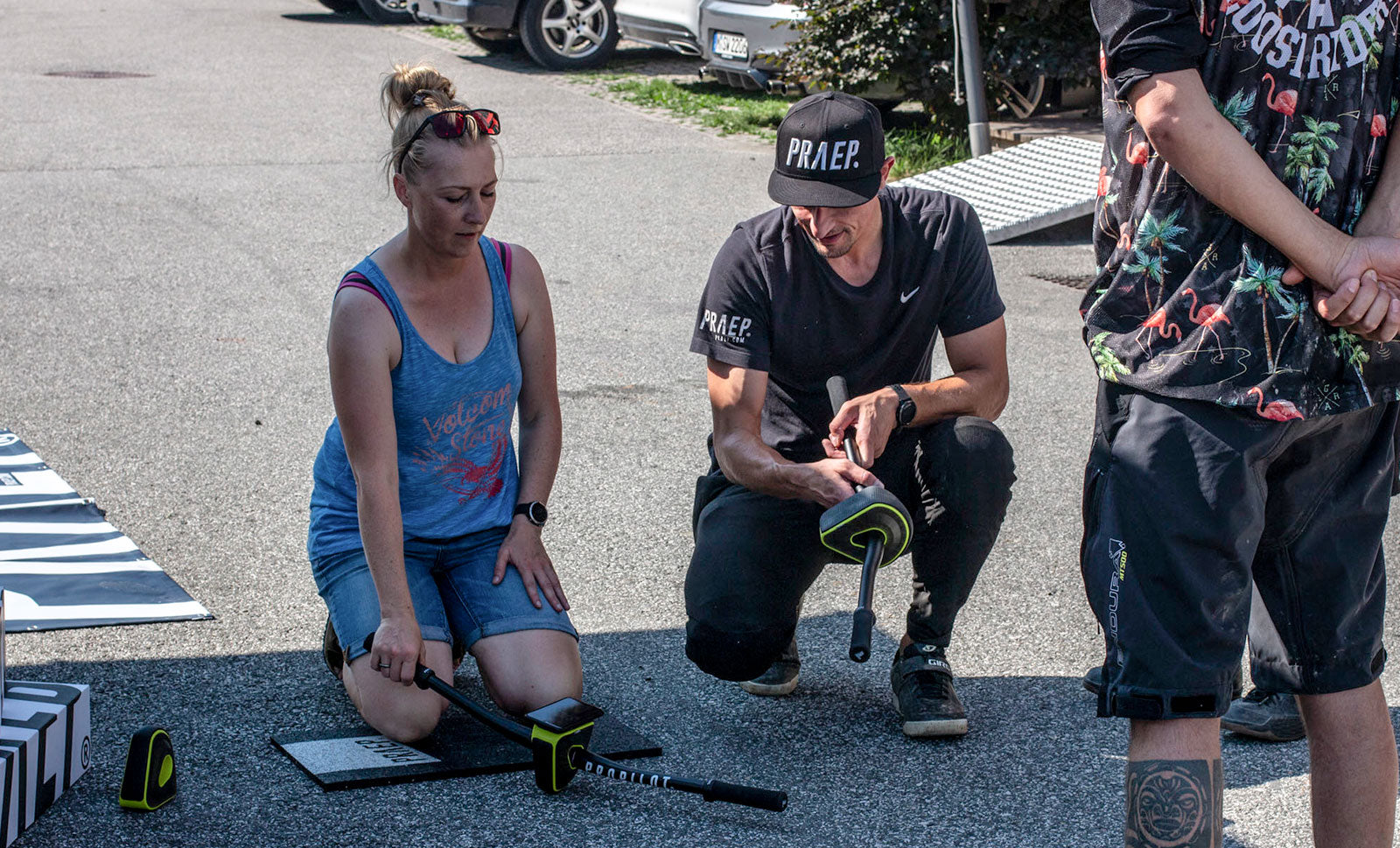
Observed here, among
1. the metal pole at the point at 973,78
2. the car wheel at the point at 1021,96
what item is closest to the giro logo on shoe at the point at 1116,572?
the metal pole at the point at 973,78

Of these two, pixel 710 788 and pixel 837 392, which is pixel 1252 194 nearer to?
pixel 837 392

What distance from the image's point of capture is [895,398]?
10.1 ft

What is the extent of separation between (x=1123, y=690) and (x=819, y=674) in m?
1.38

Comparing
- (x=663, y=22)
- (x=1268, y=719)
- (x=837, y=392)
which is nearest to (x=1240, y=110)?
(x=837, y=392)

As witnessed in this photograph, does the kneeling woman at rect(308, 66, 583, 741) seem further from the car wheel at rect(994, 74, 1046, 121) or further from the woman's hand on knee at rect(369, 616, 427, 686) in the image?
the car wheel at rect(994, 74, 1046, 121)

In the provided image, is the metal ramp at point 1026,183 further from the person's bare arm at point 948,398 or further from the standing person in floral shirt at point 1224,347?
the standing person in floral shirt at point 1224,347

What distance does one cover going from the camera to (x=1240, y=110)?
206 centimetres

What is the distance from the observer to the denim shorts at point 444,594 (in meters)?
3.08

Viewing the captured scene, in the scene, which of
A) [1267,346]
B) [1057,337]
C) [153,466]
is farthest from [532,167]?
[1267,346]

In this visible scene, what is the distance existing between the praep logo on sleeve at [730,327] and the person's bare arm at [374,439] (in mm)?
698

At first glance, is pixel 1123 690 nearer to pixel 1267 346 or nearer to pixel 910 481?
pixel 1267 346

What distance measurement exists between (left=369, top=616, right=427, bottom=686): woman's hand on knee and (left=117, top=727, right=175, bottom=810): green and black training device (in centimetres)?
42

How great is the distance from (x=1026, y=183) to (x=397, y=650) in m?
6.15

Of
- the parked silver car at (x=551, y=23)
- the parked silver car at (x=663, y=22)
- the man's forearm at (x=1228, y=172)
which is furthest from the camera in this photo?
the parked silver car at (x=551, y=23)
